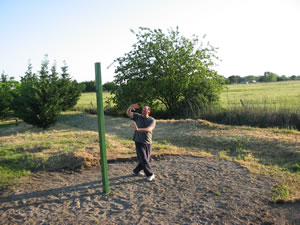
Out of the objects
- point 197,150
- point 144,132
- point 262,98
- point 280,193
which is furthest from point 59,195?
point 262,98

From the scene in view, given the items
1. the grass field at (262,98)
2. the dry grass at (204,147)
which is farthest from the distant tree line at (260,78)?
the dry grass at (204,147)

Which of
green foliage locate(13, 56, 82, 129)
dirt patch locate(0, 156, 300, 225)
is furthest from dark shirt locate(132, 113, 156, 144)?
green foliage locate(13, 56, 82, 129)

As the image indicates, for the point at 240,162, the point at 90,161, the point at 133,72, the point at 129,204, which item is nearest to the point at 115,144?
the point at 90,161

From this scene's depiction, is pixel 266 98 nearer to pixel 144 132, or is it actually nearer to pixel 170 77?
pixel 170 77

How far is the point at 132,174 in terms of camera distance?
7449mm

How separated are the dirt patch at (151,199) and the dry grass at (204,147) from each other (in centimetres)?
65

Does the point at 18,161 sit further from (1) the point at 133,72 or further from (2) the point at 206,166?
(1) the point at 133,72

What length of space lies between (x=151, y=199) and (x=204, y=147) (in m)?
5.90

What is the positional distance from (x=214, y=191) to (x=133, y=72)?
14.9 m

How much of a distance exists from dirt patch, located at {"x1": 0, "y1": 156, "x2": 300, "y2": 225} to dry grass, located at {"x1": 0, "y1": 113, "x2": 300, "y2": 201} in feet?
2.12

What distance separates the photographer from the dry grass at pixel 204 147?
825 cm

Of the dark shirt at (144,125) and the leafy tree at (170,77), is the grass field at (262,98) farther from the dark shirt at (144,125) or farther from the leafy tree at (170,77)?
the dark shirt at (144,125)

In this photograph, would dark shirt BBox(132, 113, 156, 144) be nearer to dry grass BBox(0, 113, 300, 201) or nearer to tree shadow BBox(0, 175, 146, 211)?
tree shadow BBox(0, 175, 146, 211)

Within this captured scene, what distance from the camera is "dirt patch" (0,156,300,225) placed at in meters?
5.07
